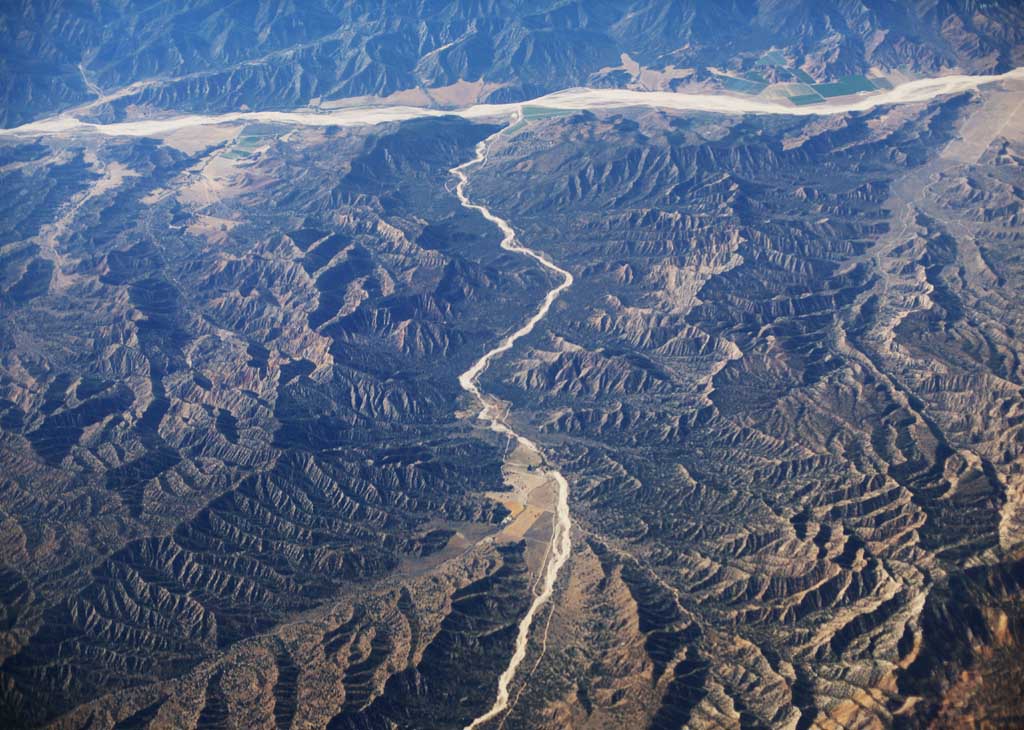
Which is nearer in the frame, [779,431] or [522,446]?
[779,431]

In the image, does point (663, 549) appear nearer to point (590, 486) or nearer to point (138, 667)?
point (590, 486)

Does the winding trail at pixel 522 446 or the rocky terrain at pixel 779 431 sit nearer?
the rocky terrain at pixel 779 431

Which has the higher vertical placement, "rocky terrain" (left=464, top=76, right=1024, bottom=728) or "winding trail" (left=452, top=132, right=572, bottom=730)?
"rocky terrain" (left=464, top=76, right=1024, bottom=728)

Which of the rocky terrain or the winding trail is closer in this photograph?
the rocky terrain

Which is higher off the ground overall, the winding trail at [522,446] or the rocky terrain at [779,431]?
the rocky terrain at [779,431]

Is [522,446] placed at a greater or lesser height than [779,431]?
lesser

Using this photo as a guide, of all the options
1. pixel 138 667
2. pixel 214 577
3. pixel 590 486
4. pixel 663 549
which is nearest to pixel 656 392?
pixel 590 486

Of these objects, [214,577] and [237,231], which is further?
[237,231]

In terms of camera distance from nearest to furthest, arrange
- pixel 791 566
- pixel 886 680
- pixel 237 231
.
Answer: pixel 886 680 → pixel 791 566 → pixel 237 231
